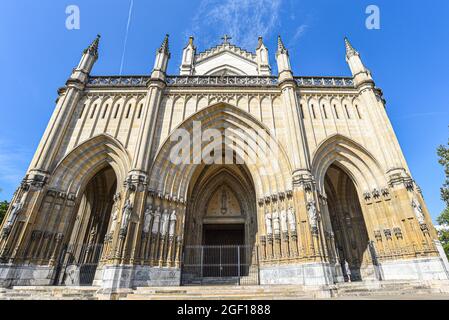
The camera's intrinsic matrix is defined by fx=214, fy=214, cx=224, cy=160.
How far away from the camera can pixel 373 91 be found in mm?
14156

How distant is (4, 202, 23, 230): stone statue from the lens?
9.57 m

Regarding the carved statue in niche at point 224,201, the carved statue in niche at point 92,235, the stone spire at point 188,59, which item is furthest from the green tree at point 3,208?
the stone spire at point 188,59

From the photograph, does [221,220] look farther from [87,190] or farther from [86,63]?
[86,63]

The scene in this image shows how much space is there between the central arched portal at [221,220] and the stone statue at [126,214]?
5058mm

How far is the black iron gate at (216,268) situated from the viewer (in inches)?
494

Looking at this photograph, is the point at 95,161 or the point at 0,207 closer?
the point at 95,161

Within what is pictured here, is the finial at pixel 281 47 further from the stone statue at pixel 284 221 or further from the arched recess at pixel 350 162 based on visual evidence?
the stone statue at pixel 284 221

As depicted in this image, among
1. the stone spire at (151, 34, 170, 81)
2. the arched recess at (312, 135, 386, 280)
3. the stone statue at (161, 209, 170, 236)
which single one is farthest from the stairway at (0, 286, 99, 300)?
the stone spire at (151, 34, 170, 81)

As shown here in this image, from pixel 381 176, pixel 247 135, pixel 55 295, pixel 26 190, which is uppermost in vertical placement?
pixel 247 135

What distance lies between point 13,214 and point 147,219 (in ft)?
19.3

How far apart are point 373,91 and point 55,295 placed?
64.8 feet

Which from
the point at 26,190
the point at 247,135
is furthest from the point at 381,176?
the point at 26,190

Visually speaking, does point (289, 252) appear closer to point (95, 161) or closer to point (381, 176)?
point (381, 176)

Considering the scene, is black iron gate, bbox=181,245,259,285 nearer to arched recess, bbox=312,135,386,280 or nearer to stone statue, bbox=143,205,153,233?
stone statue, bbox=143,205,153,233
